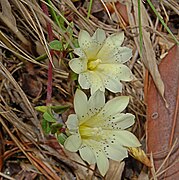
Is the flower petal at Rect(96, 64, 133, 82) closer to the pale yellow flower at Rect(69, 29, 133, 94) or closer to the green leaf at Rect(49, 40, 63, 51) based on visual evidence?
the pale yellow flower at Rect(69, 29, 133, 94)

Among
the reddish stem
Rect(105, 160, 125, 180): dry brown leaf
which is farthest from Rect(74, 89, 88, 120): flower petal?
Rect(105, 160, 125, 180): dry brown leaf

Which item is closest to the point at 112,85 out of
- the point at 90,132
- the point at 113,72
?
the point at 113,72

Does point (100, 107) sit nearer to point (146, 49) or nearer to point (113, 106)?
point (113, 106)

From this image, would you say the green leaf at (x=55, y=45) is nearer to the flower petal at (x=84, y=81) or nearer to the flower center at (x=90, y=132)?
the flower petal at (x=84, y=81)

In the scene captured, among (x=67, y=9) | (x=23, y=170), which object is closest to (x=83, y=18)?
(x=67, y=9)

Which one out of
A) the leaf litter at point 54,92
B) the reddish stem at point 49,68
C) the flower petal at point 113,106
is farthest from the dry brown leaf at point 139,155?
the reddish stem at point 49,68

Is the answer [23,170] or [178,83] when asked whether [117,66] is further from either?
[23,170]
